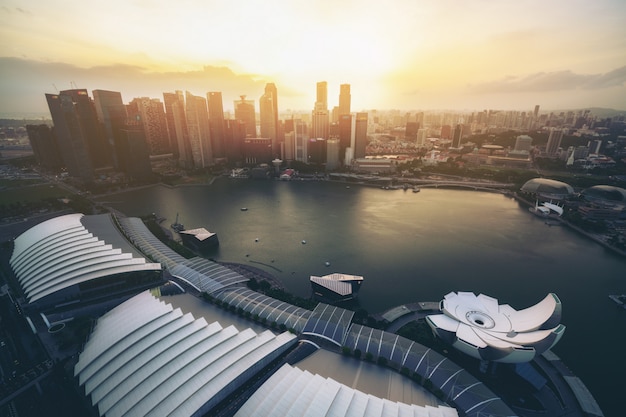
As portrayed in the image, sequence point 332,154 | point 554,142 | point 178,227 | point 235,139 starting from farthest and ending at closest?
point 554,142 < point 235,139 < point 332,154 < point 178,227

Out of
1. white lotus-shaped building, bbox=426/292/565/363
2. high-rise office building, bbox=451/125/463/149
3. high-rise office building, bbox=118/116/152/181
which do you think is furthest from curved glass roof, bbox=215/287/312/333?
high-rise office building, bbox=451/125/463/149

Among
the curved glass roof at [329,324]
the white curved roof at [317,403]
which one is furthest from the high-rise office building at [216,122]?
the white curved roof at [317,403]

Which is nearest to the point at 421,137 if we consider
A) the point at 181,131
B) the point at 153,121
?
the point at 181,131

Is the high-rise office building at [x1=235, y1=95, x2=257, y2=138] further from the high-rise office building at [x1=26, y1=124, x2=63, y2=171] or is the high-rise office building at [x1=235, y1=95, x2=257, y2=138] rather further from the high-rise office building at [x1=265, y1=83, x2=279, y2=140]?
the high-rise office building at [x1=26, y1=124, x2=63, y2=171]

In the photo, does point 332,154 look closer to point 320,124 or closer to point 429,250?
point 320,124

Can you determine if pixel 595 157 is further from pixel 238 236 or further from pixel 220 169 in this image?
pixel 220 169

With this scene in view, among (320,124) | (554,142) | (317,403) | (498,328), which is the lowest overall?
(498,328)

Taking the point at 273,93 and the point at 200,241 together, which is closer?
the point at 200,241

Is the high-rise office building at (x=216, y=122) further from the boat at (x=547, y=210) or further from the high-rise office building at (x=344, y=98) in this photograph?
the boat at (x=547, y=210)
